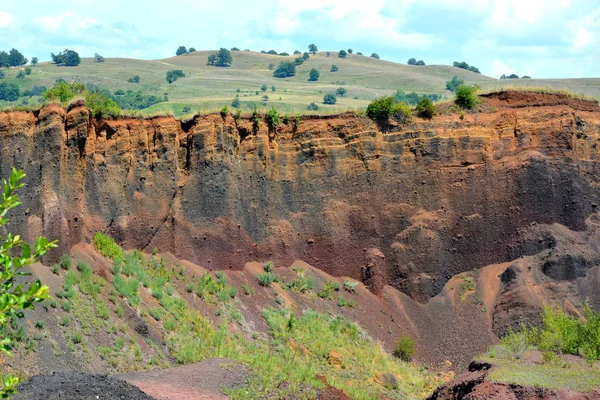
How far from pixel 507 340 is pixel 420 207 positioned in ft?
30.9

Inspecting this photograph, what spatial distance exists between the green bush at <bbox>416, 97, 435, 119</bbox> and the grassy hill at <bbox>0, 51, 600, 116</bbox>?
5596cm

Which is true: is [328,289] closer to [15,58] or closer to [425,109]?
[425,109]

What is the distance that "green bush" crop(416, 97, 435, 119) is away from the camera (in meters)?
39.8

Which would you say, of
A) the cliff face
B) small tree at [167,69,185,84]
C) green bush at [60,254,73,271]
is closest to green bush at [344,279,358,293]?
the cliff face

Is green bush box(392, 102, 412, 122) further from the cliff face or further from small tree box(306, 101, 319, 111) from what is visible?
small tree box(306, 101, 319, 111)

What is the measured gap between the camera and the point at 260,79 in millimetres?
137500

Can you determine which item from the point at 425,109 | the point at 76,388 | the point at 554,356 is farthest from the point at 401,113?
the point at 76,388

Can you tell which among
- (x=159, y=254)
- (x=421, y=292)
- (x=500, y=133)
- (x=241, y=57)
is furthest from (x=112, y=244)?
(x=241, y=57)

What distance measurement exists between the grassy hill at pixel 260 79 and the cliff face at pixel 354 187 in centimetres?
5629

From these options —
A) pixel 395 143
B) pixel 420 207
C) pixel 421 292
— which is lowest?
pixel 421 292

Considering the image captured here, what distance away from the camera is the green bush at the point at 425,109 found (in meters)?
39.8

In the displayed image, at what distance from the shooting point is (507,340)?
30.7 m

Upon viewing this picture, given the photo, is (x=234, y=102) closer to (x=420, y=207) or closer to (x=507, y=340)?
(x=420, y=207)

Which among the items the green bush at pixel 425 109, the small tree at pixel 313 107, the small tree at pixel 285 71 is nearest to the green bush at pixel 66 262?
the green bush at pixel 425 109
